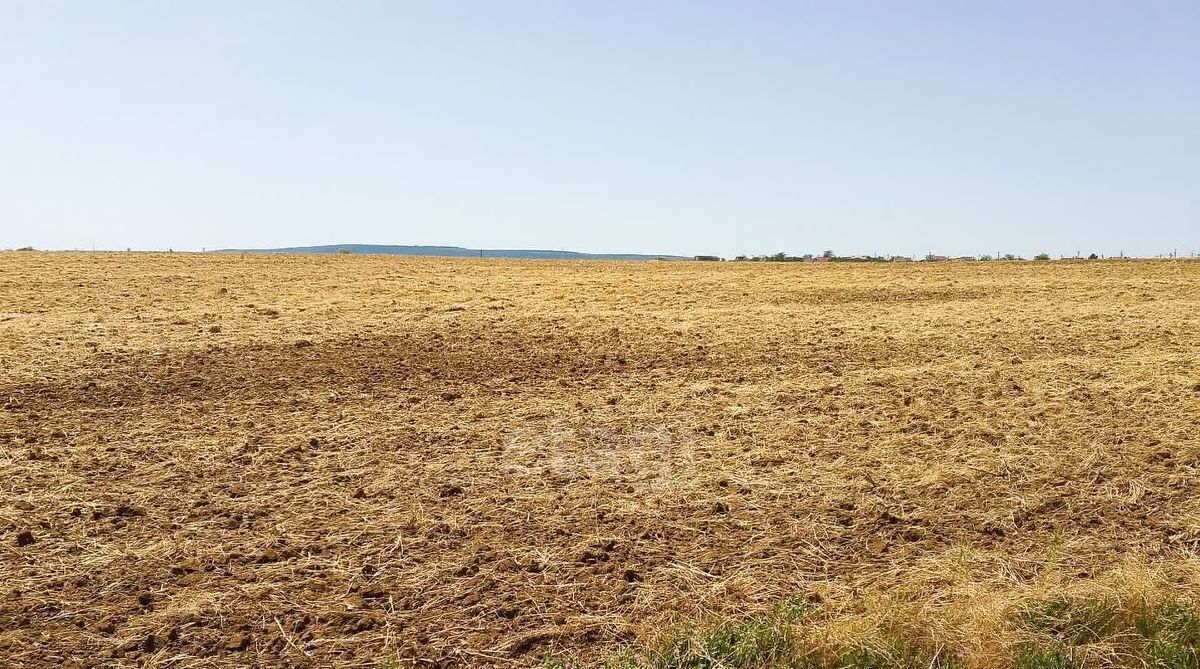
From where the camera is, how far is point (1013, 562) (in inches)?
197

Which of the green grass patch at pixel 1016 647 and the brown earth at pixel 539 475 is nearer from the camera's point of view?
the green grass patch at pixel 1016 647

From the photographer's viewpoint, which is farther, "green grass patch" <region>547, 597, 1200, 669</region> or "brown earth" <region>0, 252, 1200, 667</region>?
"brown earth" <region>0, 252, 1200, 667</region>

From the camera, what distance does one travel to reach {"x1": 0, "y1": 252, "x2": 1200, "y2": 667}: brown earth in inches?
176

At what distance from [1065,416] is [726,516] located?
4583mm

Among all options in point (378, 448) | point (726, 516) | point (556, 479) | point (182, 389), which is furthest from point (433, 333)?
point (726, 516)

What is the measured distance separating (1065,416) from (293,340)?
985 cm

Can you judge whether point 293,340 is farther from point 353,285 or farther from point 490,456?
point 353,285

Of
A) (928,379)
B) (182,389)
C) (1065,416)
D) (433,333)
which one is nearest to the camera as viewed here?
(1065,416)

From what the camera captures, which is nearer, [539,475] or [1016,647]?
[1016,647]

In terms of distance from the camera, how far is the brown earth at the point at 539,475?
14.6ft

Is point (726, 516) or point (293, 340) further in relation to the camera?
point (293, 340)

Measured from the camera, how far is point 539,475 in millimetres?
6645

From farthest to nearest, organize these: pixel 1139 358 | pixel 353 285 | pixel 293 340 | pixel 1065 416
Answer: pixel 353 285 < pixel 293 340 < pixel 1139 358 < pixel 1065 416

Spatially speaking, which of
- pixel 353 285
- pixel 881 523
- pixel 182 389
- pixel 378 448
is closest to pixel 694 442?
pixel 881 523
